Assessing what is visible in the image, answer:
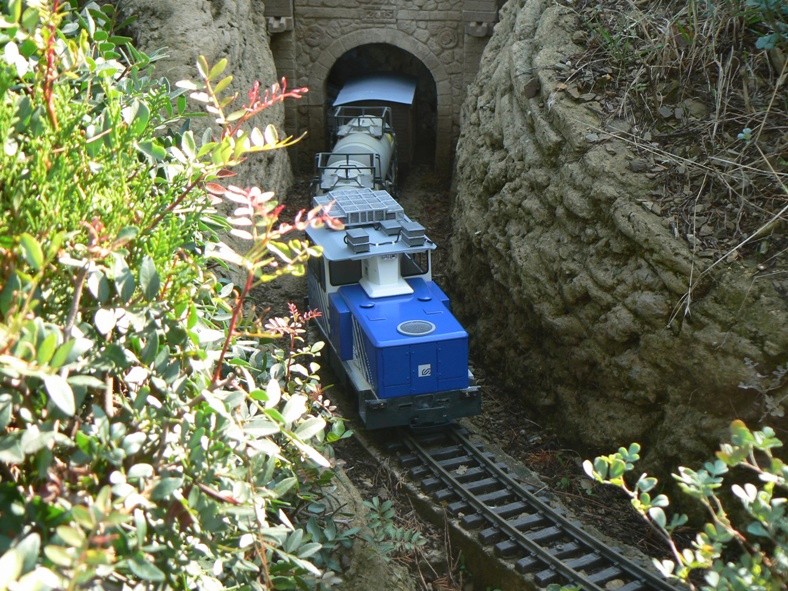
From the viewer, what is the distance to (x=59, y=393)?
2305 millimetres

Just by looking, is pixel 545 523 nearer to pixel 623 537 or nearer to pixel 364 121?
pixel 623 537

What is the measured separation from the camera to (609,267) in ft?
28.0

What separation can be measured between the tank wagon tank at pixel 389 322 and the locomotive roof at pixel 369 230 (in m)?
0.01

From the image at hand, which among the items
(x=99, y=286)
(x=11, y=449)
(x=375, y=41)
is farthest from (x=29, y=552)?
(x=375, y=41)

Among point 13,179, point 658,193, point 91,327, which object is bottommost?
point 658,193

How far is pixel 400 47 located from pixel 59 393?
15.2m

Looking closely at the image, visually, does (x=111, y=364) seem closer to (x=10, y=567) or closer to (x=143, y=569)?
(x=143, y=569)

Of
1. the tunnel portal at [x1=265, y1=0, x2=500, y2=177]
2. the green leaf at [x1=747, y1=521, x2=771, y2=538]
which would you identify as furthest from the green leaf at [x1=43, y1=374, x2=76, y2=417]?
the tunnel portal at [x1=265, y1=0, x2=500, y2=177]

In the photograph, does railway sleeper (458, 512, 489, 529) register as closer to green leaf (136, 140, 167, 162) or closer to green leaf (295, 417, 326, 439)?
green leaf (295, 417, 326, 439)

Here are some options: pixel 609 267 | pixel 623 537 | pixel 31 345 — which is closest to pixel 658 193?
pixel 609 267

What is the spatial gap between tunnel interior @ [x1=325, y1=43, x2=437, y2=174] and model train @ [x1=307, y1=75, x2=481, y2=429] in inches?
301

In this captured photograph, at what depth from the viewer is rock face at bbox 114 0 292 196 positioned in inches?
422

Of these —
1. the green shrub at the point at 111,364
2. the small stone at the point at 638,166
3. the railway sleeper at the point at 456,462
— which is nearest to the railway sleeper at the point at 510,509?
the railway sleeper at the point at 456,462

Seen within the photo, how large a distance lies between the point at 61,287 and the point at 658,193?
263 inches
